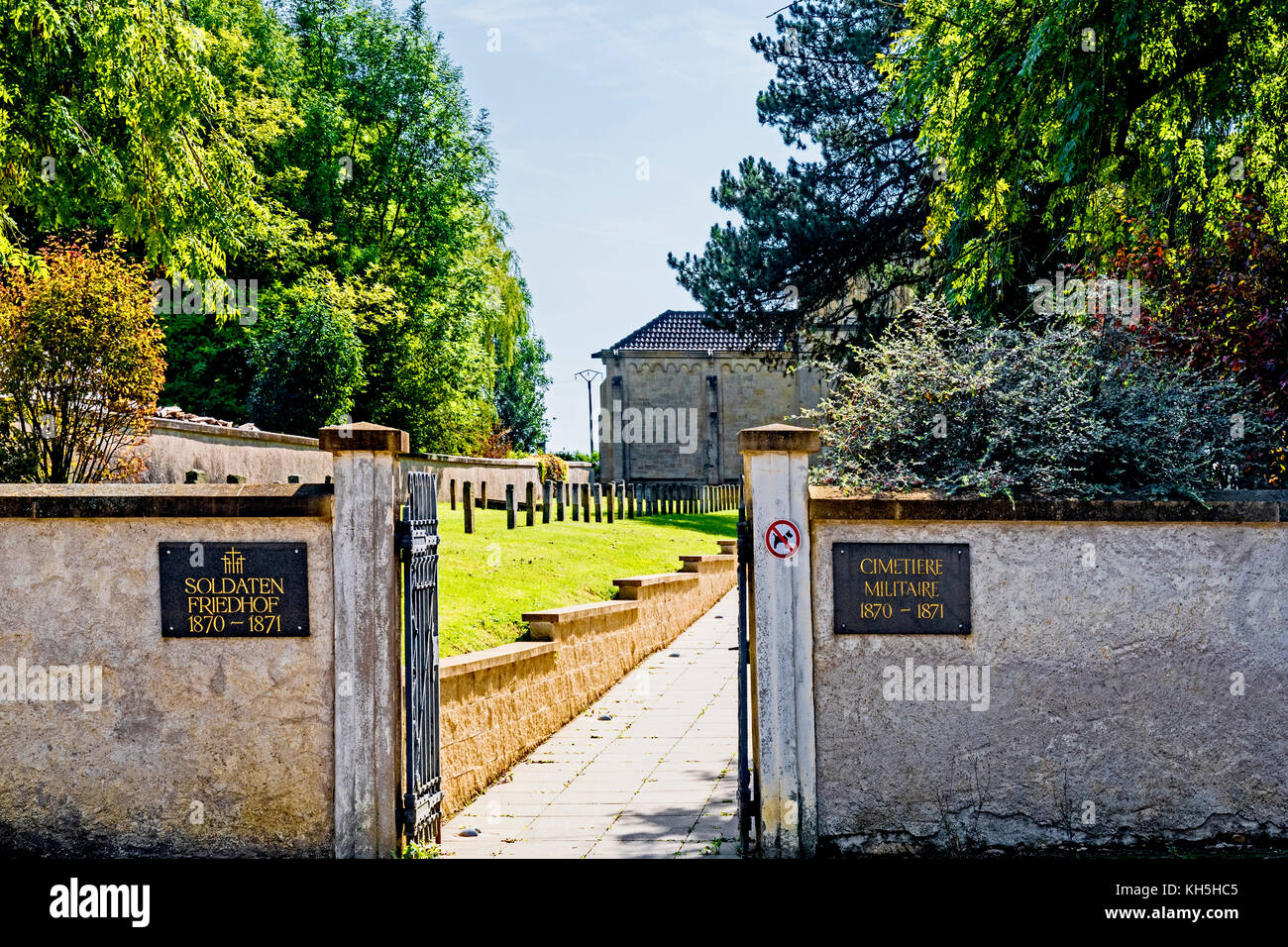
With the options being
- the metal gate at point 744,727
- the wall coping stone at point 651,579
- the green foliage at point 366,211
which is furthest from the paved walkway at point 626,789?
the green foliage at point 366,211

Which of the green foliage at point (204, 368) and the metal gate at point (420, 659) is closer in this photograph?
the metal gate at point (420, 659)

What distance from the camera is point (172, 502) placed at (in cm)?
620

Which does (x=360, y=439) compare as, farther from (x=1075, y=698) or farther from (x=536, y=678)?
Answer: (x=1075, y=698)

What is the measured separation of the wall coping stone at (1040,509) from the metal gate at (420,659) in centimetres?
229

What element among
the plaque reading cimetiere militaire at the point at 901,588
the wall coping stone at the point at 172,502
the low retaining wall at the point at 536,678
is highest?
the wall coping stone at the point at 172,502

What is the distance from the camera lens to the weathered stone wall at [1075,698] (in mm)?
6145

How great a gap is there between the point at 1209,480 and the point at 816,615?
2579 millimetres

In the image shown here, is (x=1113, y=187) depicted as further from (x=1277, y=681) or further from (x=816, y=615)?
(x=816, y=615)

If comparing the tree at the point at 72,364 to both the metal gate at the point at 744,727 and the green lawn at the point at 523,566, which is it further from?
the metal gate at the point at 744,727

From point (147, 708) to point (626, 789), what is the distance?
328 centimetres

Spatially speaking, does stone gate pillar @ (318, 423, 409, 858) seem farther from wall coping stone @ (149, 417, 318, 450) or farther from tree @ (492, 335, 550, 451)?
tree @ (492, 335, 550, 451)

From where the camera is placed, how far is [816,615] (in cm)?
619

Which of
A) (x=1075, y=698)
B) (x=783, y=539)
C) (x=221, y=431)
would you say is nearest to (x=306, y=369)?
(x=221, y=431)
